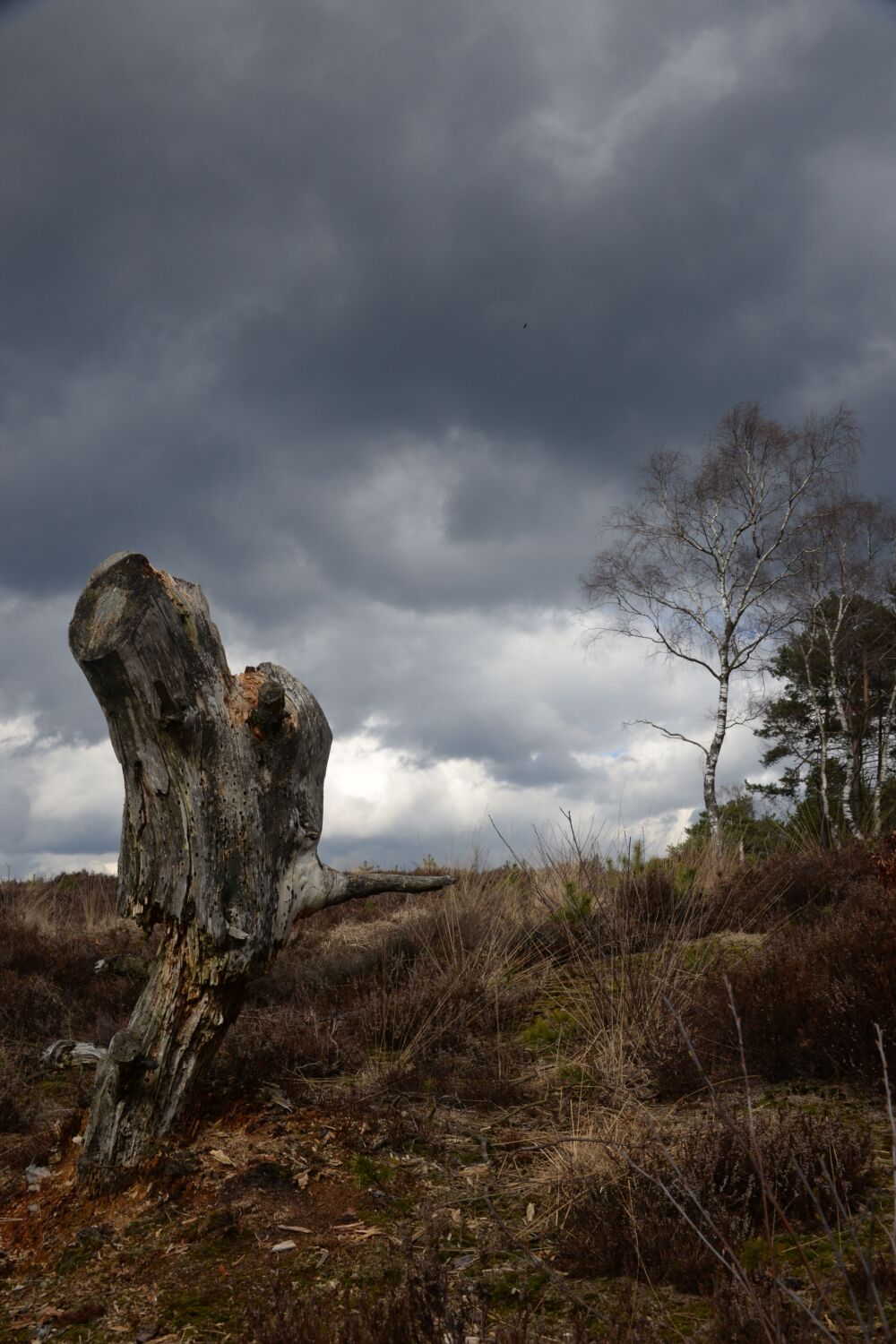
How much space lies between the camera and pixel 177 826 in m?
3.86

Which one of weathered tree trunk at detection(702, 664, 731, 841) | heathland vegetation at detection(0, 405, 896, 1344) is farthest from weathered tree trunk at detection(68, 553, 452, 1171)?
weathered tree trunk at detection(702, 664, 731, 841)

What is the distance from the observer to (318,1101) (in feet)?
15.1

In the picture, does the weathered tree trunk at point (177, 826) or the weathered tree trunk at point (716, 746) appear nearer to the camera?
the weathered tree trunk at point (177, 826)

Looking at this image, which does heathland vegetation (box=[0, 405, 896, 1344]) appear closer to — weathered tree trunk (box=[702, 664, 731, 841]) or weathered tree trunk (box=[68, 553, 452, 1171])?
weathered tree trunk (box=[68, 553, 452, 1171])

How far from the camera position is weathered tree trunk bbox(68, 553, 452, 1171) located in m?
3.75

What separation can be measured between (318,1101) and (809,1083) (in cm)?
258

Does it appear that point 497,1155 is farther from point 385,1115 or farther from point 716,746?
point 716,746

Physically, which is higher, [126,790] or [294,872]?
[126,790]

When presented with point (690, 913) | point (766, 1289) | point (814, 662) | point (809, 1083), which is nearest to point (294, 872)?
point (766, 1289)

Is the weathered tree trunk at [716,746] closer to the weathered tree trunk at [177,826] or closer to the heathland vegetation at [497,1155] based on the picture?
the heathland vegetation at [497,1155]

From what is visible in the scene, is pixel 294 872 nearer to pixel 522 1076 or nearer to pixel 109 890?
pixel 522 1076

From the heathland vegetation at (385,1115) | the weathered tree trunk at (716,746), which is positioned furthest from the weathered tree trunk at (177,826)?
the weathered tree trunk at (716,746)

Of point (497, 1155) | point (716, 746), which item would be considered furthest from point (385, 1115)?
point (716, 746)

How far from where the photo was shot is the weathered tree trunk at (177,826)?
375 cm
